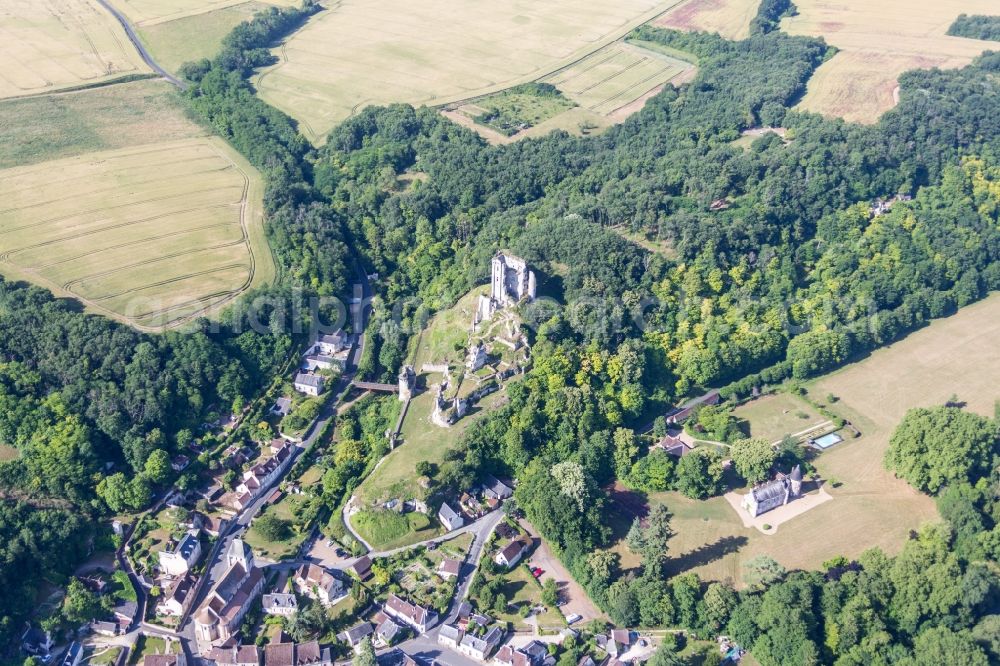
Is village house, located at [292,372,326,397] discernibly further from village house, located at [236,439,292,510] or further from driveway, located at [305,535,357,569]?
driveway, located at [305,535,357,569]

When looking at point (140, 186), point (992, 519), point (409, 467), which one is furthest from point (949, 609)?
point (140, 186)

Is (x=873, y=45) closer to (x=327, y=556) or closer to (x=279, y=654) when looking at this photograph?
(x=327, y=556)

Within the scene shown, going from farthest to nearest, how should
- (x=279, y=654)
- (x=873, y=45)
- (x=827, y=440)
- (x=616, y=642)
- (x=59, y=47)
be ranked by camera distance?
(x=873, y=45) → (x=59, y=47) → (x=827, y=440) → (x=616, y=642) → (x=279, y=654)

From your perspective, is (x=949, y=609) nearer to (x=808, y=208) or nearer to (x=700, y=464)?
(x=700, y=464)

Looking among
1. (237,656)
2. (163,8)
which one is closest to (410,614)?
(237,656)

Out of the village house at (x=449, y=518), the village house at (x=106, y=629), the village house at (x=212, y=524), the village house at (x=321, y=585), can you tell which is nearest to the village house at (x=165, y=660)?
the village house at (x=106, y=629)

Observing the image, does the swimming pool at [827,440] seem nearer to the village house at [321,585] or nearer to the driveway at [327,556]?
the driveway at [327,556]

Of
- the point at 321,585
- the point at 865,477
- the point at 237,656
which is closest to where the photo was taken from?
the point at 237,656
